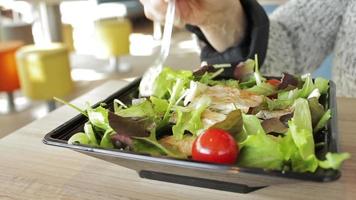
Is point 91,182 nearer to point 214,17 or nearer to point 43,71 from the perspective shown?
point 214,17

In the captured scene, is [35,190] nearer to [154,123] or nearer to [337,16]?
[154,123]

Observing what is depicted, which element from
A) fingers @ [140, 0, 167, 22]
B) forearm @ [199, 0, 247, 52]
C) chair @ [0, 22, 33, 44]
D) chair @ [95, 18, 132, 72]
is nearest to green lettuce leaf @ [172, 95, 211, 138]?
fingers @ [140, 0, 167, 22]

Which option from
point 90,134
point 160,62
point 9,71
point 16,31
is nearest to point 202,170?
point 90,134

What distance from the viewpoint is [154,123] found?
1.34 ft

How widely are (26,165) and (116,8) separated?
10.5 feet

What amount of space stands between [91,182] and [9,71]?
1.57m

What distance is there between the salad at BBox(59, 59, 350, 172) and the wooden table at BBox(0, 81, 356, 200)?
44 mm

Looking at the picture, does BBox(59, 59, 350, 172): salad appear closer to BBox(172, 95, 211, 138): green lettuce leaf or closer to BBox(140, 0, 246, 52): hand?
BBox(172, 95, 211, 138): green lettuce leaf

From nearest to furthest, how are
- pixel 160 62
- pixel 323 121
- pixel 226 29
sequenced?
pixel 323 121 → pixel 160 62 → pixel 226 29

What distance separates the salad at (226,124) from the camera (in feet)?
1.09

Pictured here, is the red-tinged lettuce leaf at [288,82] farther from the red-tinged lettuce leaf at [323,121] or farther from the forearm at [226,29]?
the forearm at [226,29]

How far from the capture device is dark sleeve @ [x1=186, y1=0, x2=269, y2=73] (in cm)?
74

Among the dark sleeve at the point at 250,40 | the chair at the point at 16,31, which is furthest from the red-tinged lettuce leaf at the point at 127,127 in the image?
the chair at the point at 16,31

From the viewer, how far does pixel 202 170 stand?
1.05 ft
